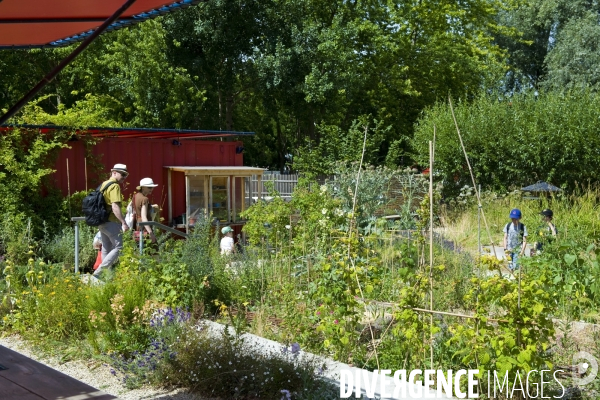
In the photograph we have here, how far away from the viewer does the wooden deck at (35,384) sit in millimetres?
3867

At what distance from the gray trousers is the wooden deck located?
377 cm

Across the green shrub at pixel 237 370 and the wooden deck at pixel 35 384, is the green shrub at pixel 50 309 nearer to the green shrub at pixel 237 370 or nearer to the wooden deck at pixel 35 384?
the wooden deck at pixel 35 384

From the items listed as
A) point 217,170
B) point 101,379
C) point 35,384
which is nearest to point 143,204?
point 101,379

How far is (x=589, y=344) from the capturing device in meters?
5.55

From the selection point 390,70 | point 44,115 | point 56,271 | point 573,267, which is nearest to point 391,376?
point 573,267

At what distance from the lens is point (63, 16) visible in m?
4.49

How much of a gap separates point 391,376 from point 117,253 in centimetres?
457

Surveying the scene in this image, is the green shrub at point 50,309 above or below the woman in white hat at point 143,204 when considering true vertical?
below

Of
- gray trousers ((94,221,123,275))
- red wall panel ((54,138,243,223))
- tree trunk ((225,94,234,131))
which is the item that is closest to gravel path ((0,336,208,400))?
gray trousers ((94,221,123,275))

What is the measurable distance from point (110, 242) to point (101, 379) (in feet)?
12.6

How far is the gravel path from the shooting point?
4.96m

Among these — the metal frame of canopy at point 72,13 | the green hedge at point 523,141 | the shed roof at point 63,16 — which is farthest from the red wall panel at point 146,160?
the metal frame of canopy at point 72,13

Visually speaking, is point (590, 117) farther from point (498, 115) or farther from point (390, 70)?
point (390, 70)

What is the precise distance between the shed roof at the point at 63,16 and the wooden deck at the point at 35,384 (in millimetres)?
2201
